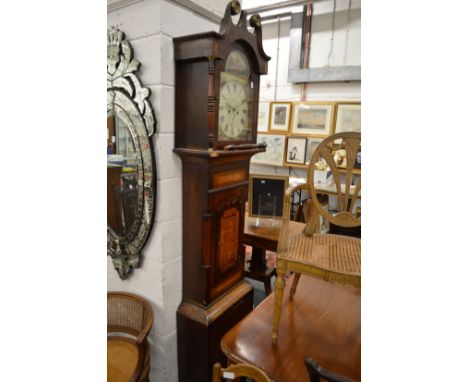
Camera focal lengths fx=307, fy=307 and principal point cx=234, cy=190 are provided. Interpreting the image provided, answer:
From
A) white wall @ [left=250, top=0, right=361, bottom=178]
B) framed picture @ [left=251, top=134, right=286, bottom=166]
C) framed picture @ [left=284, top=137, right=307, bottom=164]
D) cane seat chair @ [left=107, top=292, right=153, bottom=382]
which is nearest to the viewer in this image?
cane seat chair @ [left=107, top=292, right=153, bottom=382]

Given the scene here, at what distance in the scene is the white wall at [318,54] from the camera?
3807 mm

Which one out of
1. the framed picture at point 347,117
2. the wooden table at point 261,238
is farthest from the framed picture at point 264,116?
the wooden table at point 261,238

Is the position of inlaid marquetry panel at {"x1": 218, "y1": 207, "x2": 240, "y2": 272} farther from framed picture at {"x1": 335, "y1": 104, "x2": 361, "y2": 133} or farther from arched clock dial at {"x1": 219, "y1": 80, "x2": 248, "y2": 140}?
framed picture at {"x1": 335, "y1": 104, "x2": 361, "y2": 133}

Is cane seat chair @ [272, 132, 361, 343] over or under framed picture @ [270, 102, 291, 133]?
under

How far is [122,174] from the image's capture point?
158 centimetres

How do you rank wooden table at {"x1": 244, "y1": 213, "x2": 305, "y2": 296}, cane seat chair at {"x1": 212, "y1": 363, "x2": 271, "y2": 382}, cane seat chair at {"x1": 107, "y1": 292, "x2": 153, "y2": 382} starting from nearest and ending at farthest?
cane seat chair at {"x1": 212, "y1": 363, "x2": 271, "y2": 382}
cane seat chair at {"x1": 107, "y1": 292, "x2": 153, "y2": 382}
wooden table at {"x1": 244, "y1": 213, "x2": 305, "y2": 296}

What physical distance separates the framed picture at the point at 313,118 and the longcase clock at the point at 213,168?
2.64 m

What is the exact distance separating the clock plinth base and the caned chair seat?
51 centimetres

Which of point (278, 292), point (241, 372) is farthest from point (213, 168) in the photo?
point (241, 372)

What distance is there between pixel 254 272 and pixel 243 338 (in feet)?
4.40

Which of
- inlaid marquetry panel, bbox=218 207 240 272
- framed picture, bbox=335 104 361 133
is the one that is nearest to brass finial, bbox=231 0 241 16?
inlaid marquetry panel, bbox=218 207 240 272

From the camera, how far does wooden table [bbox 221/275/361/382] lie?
128 centimetres

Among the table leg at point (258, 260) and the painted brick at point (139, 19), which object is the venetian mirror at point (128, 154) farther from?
the table leg at point (258, 260)
